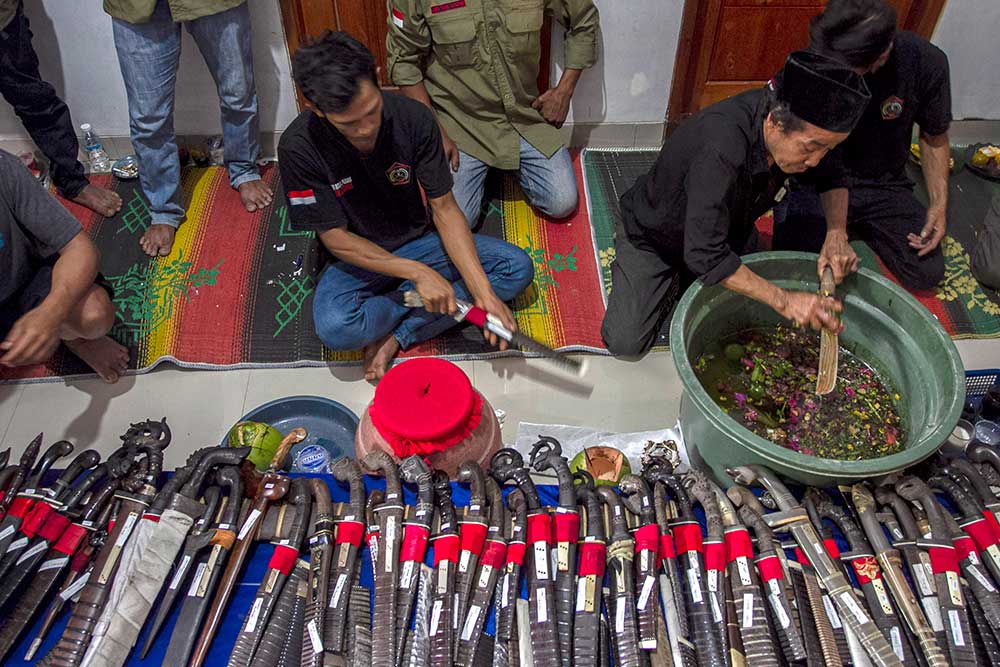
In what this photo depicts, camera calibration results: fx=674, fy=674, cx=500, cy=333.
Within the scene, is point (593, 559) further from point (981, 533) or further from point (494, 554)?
point (981, 533)

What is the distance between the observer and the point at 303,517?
1749 mm

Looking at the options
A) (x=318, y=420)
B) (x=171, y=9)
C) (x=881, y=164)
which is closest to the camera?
(x=318, y=420)

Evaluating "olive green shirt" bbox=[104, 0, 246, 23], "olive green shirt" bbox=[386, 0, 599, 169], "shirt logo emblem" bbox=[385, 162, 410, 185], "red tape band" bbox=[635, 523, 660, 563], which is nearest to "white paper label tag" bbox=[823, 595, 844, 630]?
"red tape band" bbox=[635, 523, 660, 563]

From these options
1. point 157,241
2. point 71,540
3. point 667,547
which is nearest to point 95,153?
point 157,241

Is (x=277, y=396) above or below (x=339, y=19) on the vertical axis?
below

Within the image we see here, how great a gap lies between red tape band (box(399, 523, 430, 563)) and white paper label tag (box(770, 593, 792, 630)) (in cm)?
85

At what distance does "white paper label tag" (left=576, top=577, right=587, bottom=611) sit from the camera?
1.61 metres

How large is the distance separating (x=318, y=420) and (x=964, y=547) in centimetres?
202

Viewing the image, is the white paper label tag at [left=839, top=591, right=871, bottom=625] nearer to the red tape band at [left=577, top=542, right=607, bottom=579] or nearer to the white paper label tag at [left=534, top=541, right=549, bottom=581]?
the red tape band at [left=577, top=542, right=607, bottom=579]

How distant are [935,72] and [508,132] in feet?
5.72

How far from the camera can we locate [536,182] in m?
3.26

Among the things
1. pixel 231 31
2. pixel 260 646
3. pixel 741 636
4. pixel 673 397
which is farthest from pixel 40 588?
pixel 231 31

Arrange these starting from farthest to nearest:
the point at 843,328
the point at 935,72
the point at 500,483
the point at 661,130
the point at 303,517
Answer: the point at 661,130 → the point at 935,72 → the point at 843,328 → the point at 500,483 → the point at 303,517

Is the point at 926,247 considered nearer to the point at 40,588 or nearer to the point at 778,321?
the point at 778,321
